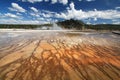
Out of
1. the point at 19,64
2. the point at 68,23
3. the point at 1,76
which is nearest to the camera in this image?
the point at 1,76

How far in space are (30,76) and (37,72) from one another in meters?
0.32

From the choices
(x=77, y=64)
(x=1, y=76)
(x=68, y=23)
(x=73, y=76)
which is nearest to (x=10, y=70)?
(x=1, y=76)

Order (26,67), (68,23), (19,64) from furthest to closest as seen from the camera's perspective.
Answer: (68,23) → (19,64) → (26,67)

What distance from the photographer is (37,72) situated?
→ 13.5 ft

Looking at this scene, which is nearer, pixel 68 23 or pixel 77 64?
pixel 77 64

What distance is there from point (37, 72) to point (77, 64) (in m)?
1.45

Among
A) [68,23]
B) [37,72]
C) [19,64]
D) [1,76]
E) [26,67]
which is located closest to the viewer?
[1,76]

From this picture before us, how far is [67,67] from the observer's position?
4648 millimetres

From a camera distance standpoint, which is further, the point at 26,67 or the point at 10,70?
the point at 26,67

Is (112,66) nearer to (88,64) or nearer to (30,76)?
(88,64)

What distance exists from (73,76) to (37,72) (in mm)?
963

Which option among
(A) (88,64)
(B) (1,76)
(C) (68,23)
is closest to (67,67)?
(A) (88,64)

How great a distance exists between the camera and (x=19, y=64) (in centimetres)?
483

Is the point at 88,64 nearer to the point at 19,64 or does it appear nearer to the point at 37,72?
the point at 37,72
